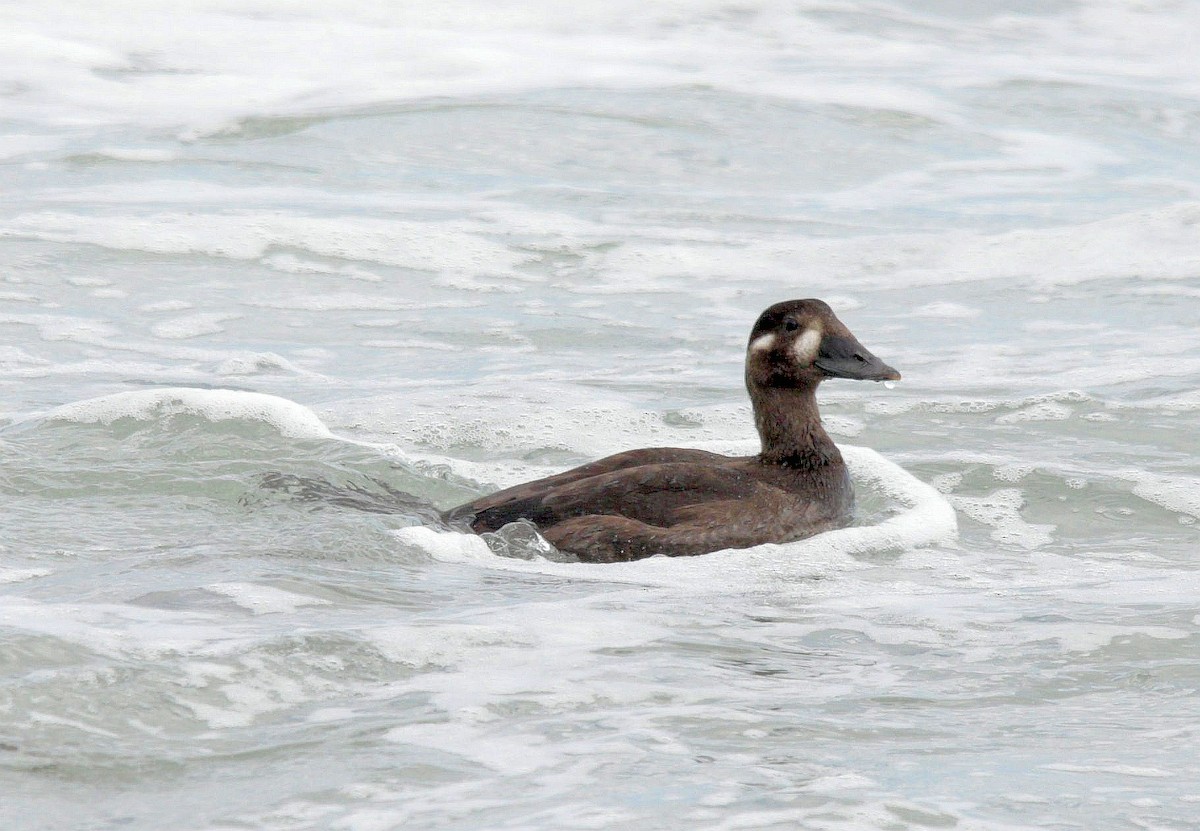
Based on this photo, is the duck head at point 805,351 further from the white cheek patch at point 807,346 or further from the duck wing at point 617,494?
the duck wing at point 617,494

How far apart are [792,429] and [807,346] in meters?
0.36

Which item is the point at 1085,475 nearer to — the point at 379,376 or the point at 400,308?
the point at 379,376

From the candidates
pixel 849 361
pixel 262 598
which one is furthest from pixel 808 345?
pixel 262 598

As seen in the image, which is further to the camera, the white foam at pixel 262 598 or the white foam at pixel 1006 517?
the white foam at pixel 1006 517

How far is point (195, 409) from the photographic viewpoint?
8.43 meters

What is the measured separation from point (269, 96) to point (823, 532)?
1055cm

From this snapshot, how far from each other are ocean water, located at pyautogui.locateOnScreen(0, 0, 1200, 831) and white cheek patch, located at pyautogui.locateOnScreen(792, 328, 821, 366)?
0.72 metres

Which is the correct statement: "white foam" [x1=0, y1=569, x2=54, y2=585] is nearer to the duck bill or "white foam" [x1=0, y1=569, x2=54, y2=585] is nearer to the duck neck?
the duck neck

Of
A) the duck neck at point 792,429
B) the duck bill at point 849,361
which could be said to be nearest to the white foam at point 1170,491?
the duck bill at point 849,361

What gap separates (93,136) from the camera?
50.2 feet

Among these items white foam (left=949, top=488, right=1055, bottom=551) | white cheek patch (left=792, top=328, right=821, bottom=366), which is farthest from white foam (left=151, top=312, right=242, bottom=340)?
white foam (left=949, top=488, right=1055, bottom=551)

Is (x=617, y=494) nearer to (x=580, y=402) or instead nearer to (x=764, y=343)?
(x=764, y=343)

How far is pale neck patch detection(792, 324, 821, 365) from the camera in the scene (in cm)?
754

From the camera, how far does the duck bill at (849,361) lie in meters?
7.46
